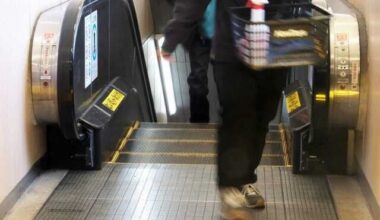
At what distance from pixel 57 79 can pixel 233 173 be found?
3.96ft

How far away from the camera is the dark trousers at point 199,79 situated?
18.9 feet

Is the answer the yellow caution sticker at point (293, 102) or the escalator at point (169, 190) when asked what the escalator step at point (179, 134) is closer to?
the escalator at point (169, 190)

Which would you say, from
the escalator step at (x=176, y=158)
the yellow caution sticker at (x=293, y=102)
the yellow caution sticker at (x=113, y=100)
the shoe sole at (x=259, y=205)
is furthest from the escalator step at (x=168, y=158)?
the shoe sole at (x=259, y=205)

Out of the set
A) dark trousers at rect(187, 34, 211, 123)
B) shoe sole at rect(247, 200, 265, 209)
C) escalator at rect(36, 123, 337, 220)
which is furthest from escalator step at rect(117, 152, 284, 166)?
dark trousers at rect(187, 34, 211, 123)

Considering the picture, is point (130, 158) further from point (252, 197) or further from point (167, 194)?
point (252, 197)

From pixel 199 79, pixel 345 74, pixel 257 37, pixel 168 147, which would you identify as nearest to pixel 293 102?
pixel 345 74

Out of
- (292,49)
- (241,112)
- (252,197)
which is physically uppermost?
(292,49)

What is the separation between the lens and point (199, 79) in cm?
601

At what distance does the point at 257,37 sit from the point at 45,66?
4.77 ft

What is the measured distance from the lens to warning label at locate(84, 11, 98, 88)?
393cm

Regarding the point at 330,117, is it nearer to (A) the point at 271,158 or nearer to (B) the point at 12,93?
(A) the point at 271,158

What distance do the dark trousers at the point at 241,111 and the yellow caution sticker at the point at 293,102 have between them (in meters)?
1.21

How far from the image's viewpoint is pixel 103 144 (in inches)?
151

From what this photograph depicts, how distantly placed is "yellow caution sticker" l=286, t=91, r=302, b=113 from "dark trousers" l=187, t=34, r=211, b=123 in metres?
1.71
